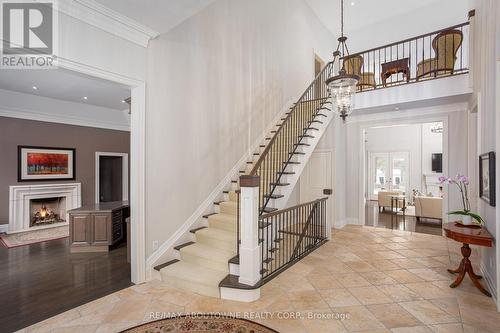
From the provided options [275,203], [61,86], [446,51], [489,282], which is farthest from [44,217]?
[446,51]

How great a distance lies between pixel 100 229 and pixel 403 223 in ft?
25.4

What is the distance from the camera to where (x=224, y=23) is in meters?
4.88

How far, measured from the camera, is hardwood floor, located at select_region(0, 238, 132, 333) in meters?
2.64

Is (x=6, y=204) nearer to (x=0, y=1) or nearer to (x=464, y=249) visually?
(x=0, y=1)

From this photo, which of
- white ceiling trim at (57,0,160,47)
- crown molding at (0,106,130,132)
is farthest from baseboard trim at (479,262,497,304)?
crown molding at (0,106,130,132)

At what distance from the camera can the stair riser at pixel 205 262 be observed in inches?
126

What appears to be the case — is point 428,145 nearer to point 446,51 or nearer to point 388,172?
point 388,172

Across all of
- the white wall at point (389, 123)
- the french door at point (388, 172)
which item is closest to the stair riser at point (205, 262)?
the white wall at point (389, 123)

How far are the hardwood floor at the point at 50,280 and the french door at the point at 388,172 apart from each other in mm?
11481

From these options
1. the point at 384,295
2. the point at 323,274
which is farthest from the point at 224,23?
the point at 384,295

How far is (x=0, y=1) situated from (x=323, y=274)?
4.86m

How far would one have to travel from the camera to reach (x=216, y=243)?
12.0ft

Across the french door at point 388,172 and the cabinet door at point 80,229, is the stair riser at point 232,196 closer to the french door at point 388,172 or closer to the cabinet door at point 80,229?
the cabinet door at point 80,229

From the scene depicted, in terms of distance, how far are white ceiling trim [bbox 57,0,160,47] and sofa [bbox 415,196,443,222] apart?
8048mm
